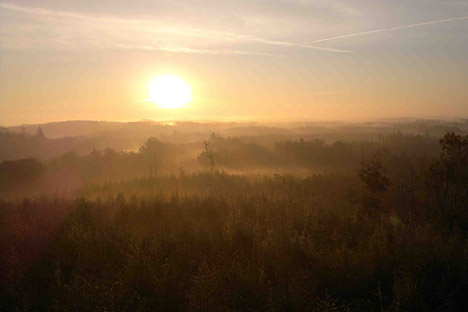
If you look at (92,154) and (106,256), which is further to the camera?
(92,154)

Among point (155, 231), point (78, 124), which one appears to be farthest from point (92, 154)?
point (78, 124)

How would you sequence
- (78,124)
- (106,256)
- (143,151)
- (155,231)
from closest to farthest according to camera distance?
1. (106,256)
2. (155,231)
3. (143,151)
4. (78,124)

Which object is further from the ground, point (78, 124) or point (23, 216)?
point (78, 124)

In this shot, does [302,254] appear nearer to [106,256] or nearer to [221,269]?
[221,269]

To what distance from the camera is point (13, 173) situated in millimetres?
29547

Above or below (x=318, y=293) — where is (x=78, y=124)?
above

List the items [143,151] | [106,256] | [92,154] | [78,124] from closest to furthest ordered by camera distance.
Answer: [106,256] < [92,154] < [143,151] < [78,124]

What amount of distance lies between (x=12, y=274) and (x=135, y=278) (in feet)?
7.20

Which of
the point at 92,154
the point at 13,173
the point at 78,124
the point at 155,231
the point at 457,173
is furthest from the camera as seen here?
the point at 78,124

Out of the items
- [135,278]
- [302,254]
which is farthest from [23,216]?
[302,254]

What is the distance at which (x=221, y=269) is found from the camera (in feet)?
19.4

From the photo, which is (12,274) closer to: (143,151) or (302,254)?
(302,254)

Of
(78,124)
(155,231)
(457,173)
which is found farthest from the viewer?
(78,124)

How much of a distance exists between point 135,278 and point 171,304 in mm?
925
